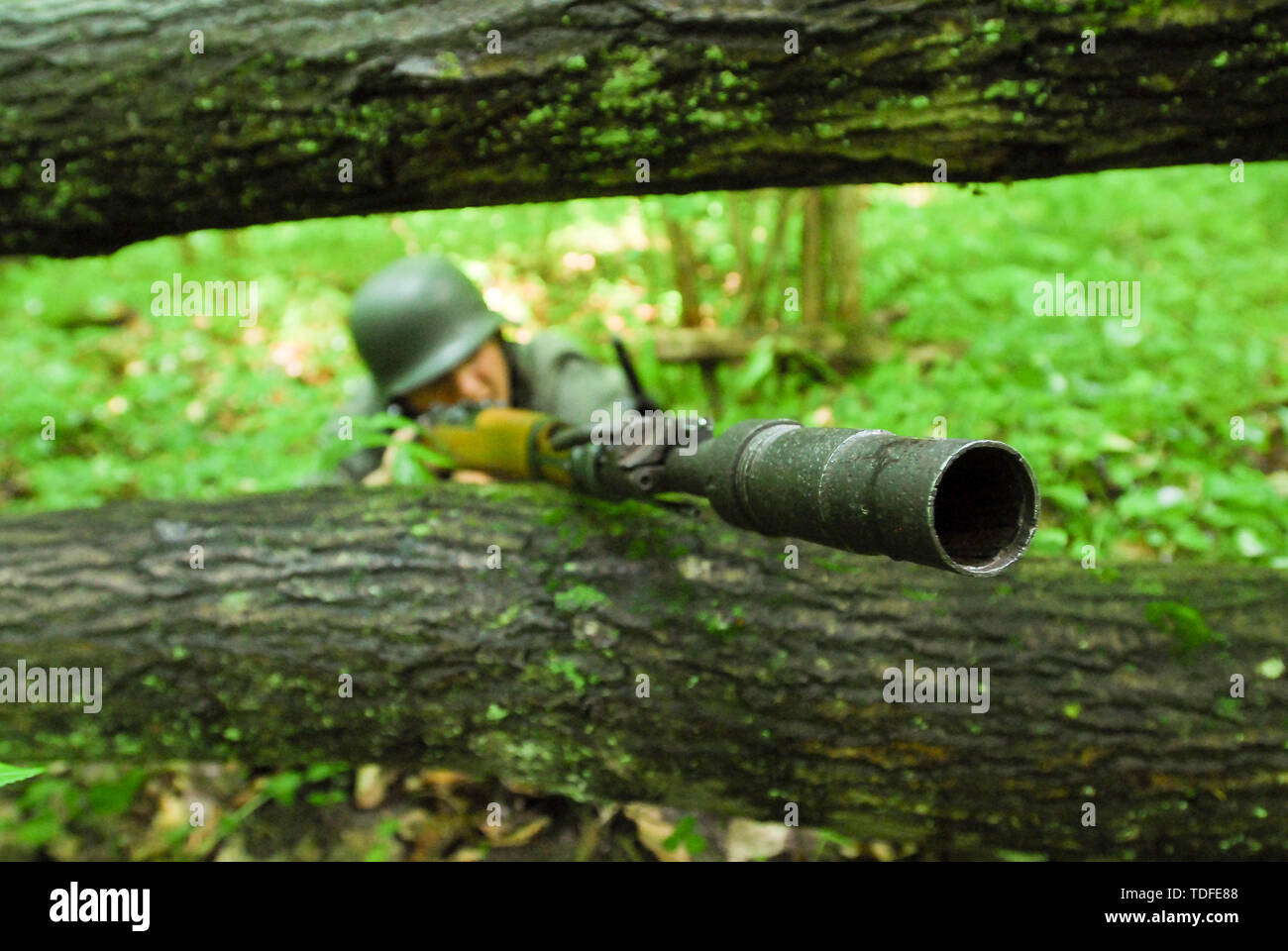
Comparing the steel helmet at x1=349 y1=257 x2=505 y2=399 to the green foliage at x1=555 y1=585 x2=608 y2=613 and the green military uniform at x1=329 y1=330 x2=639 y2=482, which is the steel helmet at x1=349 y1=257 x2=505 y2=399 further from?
the green foliage at x1=555 y1=585 x2=608 y2=613

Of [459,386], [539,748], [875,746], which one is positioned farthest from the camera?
[459,386]

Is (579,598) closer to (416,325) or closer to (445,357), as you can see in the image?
(445,357)

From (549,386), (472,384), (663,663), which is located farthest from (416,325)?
(663,663)

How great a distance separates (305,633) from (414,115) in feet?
5.37

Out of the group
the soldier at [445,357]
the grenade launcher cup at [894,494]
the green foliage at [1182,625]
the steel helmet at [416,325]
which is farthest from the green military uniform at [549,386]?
the green foliage at [1182,625]

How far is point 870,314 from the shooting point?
541 centimetres

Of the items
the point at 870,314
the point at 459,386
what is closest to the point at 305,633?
the point at 459,386

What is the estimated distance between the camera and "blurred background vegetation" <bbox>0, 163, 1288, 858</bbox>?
11.2 ft

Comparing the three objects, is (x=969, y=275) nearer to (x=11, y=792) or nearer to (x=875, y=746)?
(x=875, y=746)

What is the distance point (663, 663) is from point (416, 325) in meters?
2.17

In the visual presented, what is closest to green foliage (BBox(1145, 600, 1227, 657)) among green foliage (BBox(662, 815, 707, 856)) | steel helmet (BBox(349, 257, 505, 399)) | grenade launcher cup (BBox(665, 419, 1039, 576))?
grenade launcher cup (BBox(665, 419, 1039, 576))

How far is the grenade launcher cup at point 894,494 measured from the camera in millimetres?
1359

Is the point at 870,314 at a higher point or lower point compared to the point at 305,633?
higher

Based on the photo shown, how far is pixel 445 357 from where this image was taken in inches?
152
